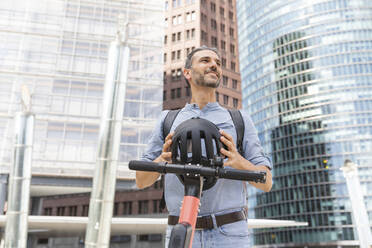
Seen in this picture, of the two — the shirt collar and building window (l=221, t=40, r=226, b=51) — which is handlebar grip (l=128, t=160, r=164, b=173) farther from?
building window (l=221, t=40, r=226, b=51)

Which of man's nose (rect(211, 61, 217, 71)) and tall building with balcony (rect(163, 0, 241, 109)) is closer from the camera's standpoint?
man's nose (rect(211, 61, 217, 71))

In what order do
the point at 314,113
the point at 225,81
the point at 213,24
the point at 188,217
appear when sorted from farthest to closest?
the point at 314,113 < the point at 213,24 < the point at 225,81 < the point at 188,217

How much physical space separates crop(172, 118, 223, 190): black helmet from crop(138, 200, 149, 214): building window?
2023 inches

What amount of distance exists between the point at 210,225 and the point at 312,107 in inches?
3220

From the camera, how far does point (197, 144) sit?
1.73 meters

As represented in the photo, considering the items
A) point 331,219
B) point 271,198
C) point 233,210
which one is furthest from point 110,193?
point 271,198

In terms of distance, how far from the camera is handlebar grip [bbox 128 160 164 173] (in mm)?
1743

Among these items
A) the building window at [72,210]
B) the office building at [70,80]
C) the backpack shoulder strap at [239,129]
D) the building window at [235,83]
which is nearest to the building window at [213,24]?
the building window at [235,83]

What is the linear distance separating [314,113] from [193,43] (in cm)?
3643

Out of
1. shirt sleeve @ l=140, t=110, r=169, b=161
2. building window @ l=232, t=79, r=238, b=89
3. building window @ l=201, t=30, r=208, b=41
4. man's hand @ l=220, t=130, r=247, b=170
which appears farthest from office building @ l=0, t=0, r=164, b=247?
building window @ l=232, t=79, r=238, b=89

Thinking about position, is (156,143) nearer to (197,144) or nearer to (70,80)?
(197,144)

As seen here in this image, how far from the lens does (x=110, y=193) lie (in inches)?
541

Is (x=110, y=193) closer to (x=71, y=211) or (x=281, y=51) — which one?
(x=71, y=211)

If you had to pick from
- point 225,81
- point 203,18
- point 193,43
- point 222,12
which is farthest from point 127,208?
point 222,12
